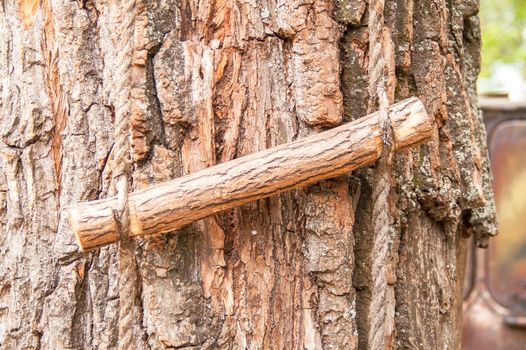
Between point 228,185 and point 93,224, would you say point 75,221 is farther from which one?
point 228,185

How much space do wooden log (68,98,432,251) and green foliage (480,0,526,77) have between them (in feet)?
25.4

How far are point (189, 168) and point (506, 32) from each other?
354 inches

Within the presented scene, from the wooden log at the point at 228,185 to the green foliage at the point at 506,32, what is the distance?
7.73 meters

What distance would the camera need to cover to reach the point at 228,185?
115 cm

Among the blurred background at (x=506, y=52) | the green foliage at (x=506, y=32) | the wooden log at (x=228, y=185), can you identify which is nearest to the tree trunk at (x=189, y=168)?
the wooden log at (x=228, y=185)

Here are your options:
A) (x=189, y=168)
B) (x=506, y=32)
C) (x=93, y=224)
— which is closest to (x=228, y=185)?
(x=189, y=168)

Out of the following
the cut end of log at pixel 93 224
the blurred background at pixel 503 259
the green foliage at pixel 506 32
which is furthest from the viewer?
the green foliage at pixel 506 32

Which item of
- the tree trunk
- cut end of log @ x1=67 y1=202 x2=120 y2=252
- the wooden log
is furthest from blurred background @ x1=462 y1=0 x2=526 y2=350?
cut end of log @ x1=67 y1=202 x2=120 y2=252

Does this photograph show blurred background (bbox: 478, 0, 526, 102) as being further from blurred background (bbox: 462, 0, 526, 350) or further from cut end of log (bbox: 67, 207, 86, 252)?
cut end of log (bbox: 67, 207, 86, 252)

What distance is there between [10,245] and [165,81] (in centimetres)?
43

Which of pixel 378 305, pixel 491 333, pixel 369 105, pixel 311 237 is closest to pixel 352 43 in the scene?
pixel 369 105

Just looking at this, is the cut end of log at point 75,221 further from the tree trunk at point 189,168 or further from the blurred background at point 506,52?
the blurred background at point 506,52

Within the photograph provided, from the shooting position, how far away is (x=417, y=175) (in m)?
1.41

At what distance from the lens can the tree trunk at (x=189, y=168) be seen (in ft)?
4.00
